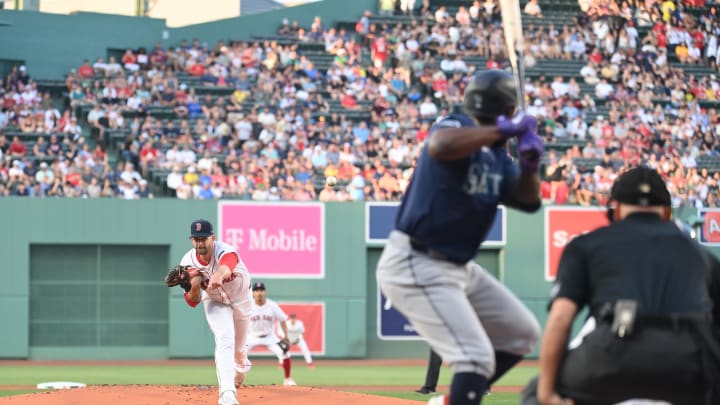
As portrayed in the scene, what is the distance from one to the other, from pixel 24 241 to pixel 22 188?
1088mm

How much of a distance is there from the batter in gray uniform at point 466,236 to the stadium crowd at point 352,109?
19256 millimetres

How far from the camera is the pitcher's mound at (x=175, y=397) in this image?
10688 millimetres

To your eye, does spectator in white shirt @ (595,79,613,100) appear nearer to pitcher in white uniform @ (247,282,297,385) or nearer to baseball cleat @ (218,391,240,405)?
pitcher in white uniform @ (247,282,297,385)

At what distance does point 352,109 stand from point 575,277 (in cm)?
2349

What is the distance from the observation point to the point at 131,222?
80.4 feet

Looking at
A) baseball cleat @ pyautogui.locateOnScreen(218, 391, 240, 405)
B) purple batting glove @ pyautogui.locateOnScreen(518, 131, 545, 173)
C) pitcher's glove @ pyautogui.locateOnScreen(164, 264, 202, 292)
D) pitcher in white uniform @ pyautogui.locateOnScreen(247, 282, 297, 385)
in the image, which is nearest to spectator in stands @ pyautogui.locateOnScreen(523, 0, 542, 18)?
pitcher in white uniform @ pyautogui.locateOnScreen(247, 282, 297, 385)

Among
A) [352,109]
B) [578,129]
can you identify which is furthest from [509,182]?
[578,129]

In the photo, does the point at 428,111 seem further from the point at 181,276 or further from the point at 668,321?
the point at 668,321

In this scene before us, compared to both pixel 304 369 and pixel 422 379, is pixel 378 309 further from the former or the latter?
pixel 422 379

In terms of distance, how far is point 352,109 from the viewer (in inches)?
1115

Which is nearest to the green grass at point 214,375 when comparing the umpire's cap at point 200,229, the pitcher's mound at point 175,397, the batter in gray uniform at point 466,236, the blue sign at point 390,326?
the blue sign at point 390,326

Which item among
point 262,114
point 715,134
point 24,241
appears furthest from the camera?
point 715,134

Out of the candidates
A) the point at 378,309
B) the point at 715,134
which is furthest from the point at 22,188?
the point at 715,134

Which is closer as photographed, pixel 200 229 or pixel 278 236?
pixel 200 229
